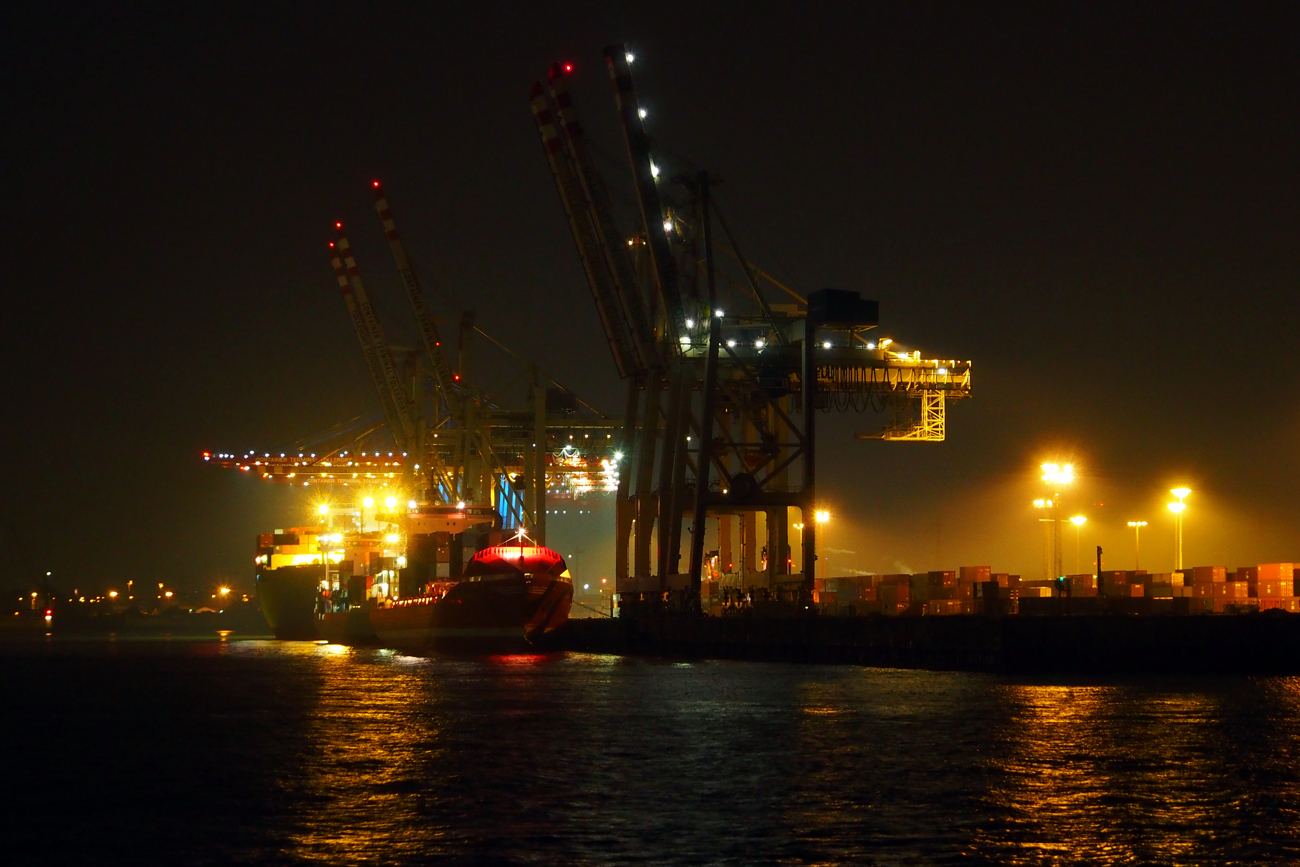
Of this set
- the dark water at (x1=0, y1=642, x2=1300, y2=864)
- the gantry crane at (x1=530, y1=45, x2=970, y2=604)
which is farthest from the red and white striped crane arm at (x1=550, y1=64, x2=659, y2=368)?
the dark water at (x1=0, y1=642, x2=1300, y2=864)

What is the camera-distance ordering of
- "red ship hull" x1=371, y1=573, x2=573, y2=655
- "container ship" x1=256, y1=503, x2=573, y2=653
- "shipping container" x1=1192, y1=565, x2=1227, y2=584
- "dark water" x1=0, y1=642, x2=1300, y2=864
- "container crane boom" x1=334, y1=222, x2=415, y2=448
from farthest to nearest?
"container crane boom" x1=334, y1=222, x2=415, y2=448 → "container ship" x1=256, y1=503, x2=573, y2=653 → "red ship hull" x1=371, y1=573, x2=573, y2=655 → "shipping container" x1=1192, y1=565, x2=1227, y2=584 → "dark water" x1=0, y1=642, x2=1300, y2=864


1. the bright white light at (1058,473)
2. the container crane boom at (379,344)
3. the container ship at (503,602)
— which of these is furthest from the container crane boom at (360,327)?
the bright white light at (1058,473)

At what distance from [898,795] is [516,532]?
198 ft

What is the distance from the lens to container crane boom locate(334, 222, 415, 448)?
9012cm

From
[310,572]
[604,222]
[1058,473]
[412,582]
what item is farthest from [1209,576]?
[310,572]

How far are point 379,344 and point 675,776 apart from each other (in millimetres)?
74036

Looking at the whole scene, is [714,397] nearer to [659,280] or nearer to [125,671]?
[659,280]

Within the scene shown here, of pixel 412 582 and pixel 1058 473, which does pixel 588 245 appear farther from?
pixel 412 582

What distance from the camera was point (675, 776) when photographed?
18.8m

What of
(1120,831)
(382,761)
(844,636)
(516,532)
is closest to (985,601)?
(844,636)

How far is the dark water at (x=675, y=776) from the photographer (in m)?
14.0

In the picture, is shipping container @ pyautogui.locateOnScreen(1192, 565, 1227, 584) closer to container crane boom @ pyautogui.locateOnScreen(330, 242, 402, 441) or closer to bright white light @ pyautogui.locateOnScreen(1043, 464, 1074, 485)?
bright white light @ pyautogui.locateOnScreen(1043, 464, 1074, 485)

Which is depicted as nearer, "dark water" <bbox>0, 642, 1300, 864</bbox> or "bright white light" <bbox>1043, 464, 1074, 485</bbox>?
"dark water" <bbox>0, 642, 1300, 864</bbox>

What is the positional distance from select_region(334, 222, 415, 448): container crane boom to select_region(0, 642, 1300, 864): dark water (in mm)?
55906
